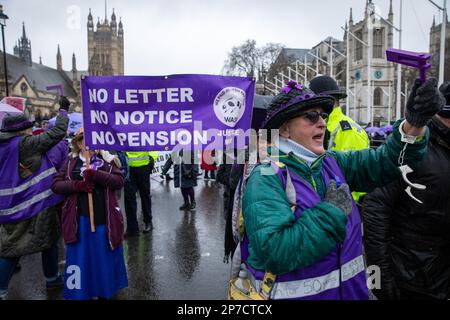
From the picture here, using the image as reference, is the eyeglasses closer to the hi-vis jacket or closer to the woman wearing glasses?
the woman wearing glasses

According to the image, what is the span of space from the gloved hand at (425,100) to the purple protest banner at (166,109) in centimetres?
141

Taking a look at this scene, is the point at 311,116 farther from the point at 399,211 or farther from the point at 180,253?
the point at 180,253

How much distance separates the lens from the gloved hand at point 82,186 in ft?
12.7

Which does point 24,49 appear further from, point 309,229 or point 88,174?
point 309,229

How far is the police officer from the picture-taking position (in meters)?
6.95

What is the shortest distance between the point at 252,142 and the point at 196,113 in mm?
506

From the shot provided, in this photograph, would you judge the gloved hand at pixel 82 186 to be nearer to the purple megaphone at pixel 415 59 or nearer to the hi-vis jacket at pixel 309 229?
the hi-vis jacket at pixel 309 229

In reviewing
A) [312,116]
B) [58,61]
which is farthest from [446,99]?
[58,61]

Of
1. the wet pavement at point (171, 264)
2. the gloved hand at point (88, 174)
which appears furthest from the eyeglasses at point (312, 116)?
the wet pavement at point (171, 264)

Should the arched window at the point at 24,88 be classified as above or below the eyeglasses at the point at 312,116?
above

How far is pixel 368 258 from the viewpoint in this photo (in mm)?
2523

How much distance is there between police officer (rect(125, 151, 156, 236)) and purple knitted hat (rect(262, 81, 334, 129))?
17.6 feet

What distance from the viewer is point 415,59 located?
5.26ft
